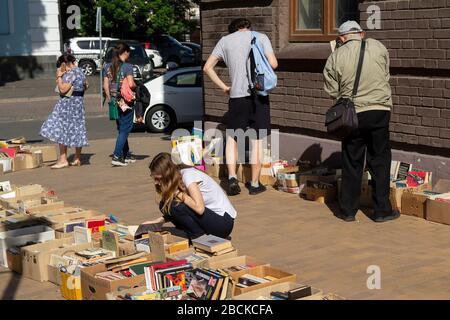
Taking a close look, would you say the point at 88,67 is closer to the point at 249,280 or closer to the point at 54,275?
the point at 54,275

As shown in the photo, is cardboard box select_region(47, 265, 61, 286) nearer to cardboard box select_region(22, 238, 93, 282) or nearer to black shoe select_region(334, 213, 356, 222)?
cardboard box select_region(22, 238, 93, 282)

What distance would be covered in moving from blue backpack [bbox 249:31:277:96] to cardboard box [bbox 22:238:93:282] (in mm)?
3166

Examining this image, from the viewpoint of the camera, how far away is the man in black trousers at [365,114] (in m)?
8.27

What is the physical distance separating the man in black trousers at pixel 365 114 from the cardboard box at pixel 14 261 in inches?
124

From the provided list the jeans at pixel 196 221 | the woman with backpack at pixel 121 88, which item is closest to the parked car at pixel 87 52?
the woman with backpack at pixel 121 88

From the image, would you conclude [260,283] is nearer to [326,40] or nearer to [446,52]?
[446,52]

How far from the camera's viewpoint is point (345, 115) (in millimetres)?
8180

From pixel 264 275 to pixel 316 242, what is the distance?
5.09 ft

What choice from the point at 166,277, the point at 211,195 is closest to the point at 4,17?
the point at 211,195

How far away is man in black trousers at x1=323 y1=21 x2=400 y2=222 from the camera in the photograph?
8.27 meters

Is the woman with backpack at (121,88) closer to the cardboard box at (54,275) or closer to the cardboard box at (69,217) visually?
the cardboard box at (69,217)

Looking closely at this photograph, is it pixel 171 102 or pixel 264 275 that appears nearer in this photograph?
pixel 264 275

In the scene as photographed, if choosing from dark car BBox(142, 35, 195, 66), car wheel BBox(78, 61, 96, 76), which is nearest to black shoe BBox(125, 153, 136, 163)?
car wheel BBox(78, 61, 96, 76)
